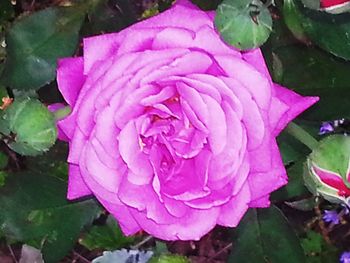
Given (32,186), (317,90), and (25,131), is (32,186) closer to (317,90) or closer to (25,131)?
(25,131)

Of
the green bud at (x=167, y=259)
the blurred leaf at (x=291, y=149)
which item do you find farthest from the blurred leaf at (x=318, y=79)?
the green bud at (x=167, y=259)

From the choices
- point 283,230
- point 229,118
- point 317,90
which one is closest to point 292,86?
point 317,90

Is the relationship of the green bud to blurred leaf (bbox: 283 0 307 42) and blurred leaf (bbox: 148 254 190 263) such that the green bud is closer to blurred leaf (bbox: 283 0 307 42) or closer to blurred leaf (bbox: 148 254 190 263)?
blurred leaf (bbox: 148 254 190 263)

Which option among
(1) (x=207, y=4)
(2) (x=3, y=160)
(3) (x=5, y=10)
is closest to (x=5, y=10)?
(3) (x=5, y=10)

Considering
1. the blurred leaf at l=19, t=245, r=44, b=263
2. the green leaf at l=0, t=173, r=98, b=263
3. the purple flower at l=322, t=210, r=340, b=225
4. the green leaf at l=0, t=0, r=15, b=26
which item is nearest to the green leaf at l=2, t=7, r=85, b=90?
the green leaf at l=0, t=173, r=98, b=263

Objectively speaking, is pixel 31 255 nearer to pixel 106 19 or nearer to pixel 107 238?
pixel 107 238

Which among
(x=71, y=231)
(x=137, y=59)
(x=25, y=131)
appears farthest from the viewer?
(x=71, y=231)
